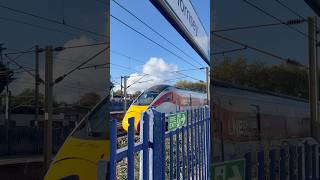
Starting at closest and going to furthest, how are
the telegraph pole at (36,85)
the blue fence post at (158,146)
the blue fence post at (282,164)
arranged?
the telegraph pole at (36,85)
the blue fence post at (158,146)
the blue fence post at (282,164)

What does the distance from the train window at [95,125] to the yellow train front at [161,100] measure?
0.30 ft

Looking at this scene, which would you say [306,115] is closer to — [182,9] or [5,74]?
[182,9]

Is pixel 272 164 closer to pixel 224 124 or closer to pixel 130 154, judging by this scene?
pixel 224 124

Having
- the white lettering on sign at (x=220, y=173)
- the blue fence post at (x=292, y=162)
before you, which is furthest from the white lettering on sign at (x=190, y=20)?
the blue fence post at (x=292, y=162)

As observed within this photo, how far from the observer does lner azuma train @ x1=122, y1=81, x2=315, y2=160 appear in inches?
65.0

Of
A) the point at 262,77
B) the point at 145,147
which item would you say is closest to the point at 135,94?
the point at 145,147

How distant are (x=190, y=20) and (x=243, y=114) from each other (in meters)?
0.40

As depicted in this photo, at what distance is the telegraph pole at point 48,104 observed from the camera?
1.07 m

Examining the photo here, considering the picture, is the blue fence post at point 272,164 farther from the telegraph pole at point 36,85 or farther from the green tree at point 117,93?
the telegraph pole at point 36,85

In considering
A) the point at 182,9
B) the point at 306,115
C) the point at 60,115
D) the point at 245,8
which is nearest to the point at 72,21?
the point at 60,115

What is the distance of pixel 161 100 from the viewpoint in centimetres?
188

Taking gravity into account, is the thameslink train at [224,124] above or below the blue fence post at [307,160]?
above

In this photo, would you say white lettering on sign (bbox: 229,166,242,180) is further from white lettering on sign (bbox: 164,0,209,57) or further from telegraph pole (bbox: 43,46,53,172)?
telegraph pole (bbox: 43,46,53,172)

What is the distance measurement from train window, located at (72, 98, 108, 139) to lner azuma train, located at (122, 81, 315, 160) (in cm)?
10
